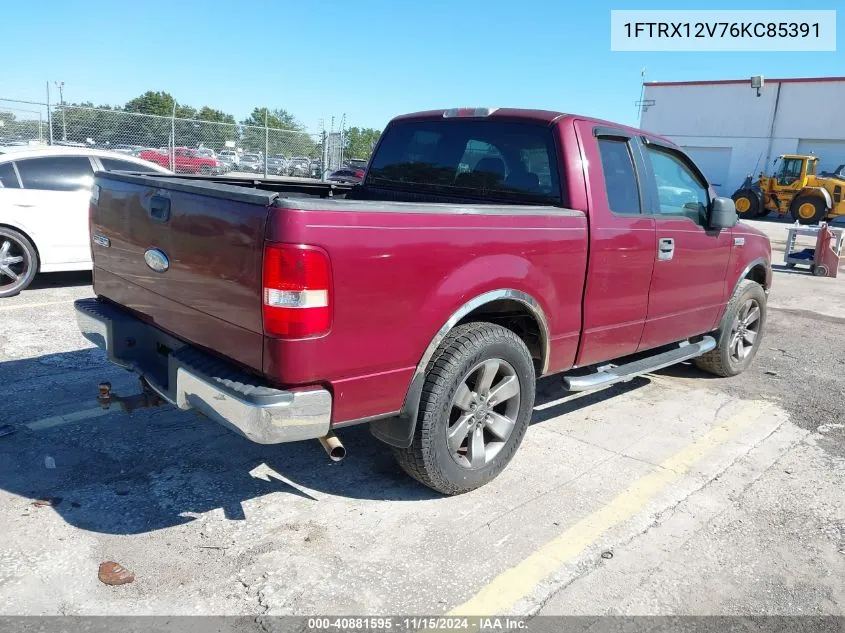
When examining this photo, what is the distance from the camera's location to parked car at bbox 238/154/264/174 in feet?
60.4

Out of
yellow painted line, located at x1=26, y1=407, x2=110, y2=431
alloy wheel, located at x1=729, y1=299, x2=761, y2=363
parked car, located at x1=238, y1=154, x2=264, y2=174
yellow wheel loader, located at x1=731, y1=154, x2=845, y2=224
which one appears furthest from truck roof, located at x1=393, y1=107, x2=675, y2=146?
yellow wheel loader, located at x1=731, y1=154, x2=845, y2=224

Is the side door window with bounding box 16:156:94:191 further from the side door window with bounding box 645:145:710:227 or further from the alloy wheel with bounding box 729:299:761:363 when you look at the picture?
the alloy wheel with bounding box 729:299:761:363

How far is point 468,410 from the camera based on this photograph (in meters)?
3.46

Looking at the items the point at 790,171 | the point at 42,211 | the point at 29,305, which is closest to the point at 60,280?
the point at 42,211

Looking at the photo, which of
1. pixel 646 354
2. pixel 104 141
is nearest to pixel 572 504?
pixel 646 354

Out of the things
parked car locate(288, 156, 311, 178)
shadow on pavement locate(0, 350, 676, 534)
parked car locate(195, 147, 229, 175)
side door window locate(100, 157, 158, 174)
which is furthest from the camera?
parked car locate(288, 156, 311, 178)

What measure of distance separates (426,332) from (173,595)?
4.90 ft

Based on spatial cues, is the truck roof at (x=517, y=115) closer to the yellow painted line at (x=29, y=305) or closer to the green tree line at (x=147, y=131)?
the yellow painted line at (x=29, y=305)

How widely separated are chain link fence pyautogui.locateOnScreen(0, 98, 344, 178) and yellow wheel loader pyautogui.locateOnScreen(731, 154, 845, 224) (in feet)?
53.5

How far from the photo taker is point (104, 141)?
49.5 ft

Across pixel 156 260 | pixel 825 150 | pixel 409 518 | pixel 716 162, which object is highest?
pixel 825 150

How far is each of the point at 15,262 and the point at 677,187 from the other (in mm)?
6833

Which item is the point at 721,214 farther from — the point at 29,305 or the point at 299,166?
the point at 299,166

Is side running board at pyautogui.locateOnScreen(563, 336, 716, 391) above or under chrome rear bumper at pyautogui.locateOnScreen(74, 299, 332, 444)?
under
